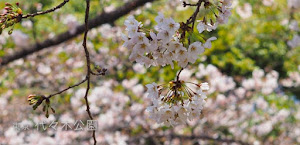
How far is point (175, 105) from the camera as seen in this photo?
1.05 metres

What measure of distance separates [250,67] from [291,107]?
0.98 m

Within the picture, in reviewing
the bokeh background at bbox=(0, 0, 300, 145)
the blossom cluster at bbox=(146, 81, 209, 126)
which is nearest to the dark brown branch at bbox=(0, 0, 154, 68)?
the bokeh background at bbox=(0, 0, 300, 145)

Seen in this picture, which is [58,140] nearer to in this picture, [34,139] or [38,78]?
[34,139]

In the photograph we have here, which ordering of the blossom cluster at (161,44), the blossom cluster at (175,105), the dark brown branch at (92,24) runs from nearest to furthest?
the blossom cluster at (161,44), the blossom cluster at (175,105), the dark brown branch at (92,24)

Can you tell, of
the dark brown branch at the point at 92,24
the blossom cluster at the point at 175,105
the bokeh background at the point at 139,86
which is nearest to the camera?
the blossom cluster at the point at 175,105

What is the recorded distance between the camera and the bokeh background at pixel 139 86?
13.5ft

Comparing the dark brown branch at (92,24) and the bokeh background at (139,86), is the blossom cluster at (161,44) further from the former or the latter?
the bokeh background at (139,86)

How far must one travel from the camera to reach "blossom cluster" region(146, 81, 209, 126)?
41.3 inches

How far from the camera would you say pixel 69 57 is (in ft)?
16.8

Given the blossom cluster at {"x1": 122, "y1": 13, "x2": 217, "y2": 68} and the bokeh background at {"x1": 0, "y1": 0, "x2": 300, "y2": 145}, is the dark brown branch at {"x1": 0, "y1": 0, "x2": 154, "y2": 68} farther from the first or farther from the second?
the blossom cluster at {"x1": 122, "y1": 13, "x2": 217, "y2": 68}

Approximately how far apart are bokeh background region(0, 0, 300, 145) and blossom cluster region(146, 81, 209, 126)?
2.23 metres

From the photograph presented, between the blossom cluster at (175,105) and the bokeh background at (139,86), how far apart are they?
2.23 m

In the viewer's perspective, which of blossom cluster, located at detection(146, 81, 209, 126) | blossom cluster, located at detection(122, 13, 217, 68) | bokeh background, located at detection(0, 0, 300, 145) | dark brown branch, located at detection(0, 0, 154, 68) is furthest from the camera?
bokeh background, located at detection(0, 0, 300, 145)

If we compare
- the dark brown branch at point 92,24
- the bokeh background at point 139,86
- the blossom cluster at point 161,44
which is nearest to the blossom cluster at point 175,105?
the blossom cluster at point 161,44
